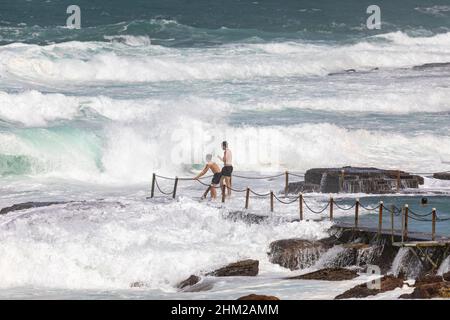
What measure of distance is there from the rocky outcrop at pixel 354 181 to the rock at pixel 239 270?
7391 mm

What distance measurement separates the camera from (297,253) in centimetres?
2030

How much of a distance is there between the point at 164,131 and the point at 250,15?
4221 cm

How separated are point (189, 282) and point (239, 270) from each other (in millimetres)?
837

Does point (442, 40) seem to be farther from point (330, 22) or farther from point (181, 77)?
point (181, 77)

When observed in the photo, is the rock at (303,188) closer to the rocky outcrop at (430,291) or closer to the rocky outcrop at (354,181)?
the rocky outcrop at (354,181)

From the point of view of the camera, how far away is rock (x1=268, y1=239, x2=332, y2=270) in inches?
795

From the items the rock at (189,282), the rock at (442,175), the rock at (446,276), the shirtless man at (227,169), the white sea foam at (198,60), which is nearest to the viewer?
the rock at (446,276)

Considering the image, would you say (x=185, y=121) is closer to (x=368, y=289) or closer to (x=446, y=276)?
(x=446, y=276)

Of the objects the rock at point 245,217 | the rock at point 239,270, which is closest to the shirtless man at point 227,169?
the rock at point 245,217

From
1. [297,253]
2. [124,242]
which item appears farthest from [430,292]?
[124,242]

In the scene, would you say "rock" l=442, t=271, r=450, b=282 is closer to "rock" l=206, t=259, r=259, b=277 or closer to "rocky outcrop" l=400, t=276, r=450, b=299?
"rocky outcrop" l=400, t=276, r=450, b=299

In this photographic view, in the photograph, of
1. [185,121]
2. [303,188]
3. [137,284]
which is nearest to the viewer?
[137,284]

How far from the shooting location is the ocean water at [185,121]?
68.0 ft
